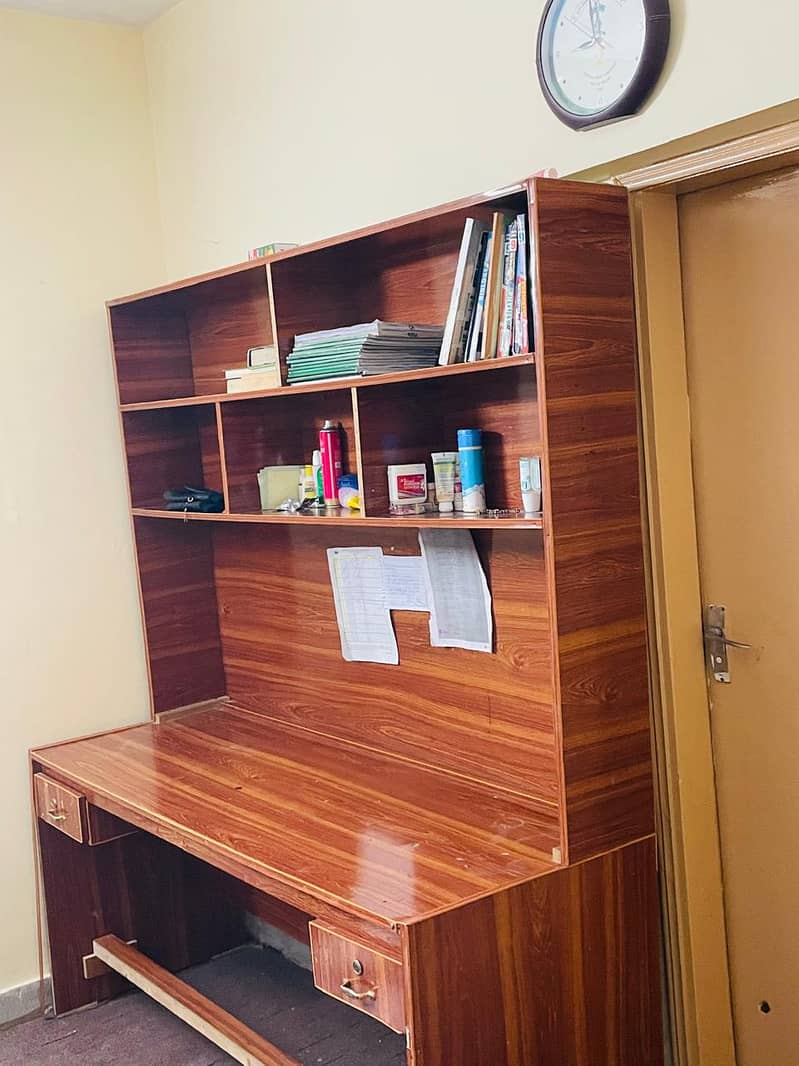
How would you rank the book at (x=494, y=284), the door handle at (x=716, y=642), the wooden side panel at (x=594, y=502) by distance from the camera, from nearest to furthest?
1. the wooden side panel at (x=594, y=502)
2. the book at (x=494, y=284)
3. the door handle at (x=716, y=642)

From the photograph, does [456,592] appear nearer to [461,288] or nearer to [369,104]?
[461,288]

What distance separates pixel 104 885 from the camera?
3.35 m

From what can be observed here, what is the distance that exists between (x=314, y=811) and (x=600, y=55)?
1642mm

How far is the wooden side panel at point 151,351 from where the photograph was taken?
337 cm

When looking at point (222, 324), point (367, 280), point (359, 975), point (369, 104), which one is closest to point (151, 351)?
point (222, 324)

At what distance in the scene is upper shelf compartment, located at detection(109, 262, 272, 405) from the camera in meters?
3.22

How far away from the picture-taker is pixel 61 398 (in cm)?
334

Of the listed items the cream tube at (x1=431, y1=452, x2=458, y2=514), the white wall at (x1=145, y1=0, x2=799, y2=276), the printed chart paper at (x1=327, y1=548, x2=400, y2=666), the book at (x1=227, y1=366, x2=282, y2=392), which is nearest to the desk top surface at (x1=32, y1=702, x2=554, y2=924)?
the printed chart paper at (x1=327, y1=548, x2=400, y2=666)

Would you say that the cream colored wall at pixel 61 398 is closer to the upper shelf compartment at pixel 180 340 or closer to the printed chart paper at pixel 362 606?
the upper shelf compartment at pixel 180 340

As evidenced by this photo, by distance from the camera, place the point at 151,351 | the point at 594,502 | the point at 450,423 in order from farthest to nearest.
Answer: the point at 151,351, the point at 450,423, the point at 594,502

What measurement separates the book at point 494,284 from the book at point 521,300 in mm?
38

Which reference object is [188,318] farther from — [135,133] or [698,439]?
[698,439]

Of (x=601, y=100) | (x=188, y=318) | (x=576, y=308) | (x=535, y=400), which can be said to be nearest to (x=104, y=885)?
(x=188, y=318)

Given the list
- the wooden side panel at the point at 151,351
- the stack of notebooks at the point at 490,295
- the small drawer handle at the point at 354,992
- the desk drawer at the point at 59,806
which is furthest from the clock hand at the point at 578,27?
the desk drawer at the point at 59,806
